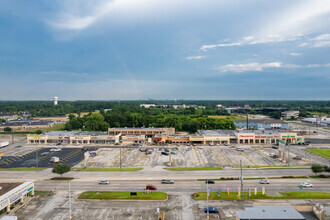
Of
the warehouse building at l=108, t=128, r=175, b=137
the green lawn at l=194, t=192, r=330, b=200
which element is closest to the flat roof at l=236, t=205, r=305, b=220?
the green lawn at l=194, t=192, r=330, b=200

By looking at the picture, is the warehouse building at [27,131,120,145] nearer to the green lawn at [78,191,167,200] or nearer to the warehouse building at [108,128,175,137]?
the warehouse building at [108,128,175,137]

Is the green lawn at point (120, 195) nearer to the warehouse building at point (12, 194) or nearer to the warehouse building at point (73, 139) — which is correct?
the warehouse building at point (12, 194)

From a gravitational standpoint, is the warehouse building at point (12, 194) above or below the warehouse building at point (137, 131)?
below

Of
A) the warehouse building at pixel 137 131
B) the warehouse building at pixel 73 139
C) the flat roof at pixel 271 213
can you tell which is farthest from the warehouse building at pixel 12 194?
the warehouse building at pixel 137 131

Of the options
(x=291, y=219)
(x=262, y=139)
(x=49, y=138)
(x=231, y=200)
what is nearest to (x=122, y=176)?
(x=231, y=200)

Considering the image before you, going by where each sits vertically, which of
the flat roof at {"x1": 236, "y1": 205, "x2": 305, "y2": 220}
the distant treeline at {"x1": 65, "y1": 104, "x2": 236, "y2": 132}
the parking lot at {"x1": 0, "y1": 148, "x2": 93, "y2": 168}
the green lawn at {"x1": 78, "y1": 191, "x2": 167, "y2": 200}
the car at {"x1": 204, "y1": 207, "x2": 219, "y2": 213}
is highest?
the distant treeline at {"x1": 65, "y1": 104, "x2": 236, "y2": 132}
